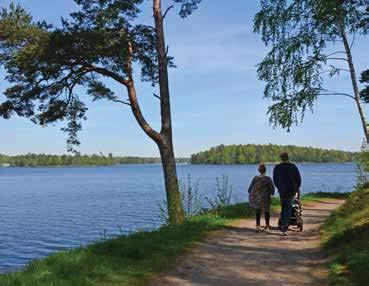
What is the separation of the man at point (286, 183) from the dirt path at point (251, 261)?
19.0 inches

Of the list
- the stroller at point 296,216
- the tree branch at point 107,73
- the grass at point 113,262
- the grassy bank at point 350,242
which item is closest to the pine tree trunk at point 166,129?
the tree branch at point 107,73

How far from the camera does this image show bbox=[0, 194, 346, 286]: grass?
681 centimetres

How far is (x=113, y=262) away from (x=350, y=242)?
4387 mm

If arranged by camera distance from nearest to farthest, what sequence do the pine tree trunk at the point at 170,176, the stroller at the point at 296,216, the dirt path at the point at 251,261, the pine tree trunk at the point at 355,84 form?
the dirt path at the point at 251,261, the stroller at the point at 296,216, the pine tree trunk at the point at 170,176, the pine tree trunk at the point at 355,84

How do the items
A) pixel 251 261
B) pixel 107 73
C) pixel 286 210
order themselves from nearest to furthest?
1. pixel 251 261
2. pixel 286 210
3. pixel 107 73

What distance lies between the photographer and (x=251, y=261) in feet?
28.5

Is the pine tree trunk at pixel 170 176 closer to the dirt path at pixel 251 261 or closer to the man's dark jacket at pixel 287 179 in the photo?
the dirt path at pixel 251 261

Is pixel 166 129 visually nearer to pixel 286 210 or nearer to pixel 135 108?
pixel 135 108

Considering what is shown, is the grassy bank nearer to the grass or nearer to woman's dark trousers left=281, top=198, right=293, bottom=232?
woman's dark trousers left=281, top=198, right=293, bottom=232

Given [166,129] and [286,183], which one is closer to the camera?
[286,183]

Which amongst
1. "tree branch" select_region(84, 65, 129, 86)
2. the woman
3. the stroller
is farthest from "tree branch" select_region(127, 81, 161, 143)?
the stroller

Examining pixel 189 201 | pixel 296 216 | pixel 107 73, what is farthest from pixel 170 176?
pixel 296 216

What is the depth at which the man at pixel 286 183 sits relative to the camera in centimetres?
1182

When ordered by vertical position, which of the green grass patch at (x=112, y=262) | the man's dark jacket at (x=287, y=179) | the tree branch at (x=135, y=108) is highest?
the tree branch at (x=135, y=108)
